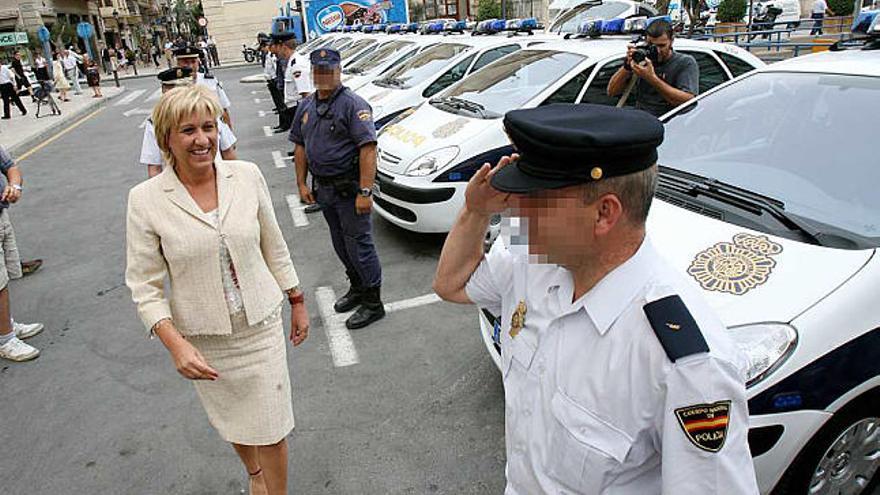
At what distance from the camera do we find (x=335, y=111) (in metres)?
3.90

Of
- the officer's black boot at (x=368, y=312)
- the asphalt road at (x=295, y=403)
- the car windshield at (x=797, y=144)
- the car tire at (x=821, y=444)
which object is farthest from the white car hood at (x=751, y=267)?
the officer's black boot at (x=368, y=312)

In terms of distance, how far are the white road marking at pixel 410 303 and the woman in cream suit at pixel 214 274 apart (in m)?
2.03

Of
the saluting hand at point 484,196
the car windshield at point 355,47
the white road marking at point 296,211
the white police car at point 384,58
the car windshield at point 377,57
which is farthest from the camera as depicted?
the car windshield at point 355,47

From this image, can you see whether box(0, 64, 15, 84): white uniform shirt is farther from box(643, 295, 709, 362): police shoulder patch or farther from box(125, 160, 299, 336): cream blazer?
box(643, 295, 709, 362): police shoulder patch

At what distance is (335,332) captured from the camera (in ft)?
13.8

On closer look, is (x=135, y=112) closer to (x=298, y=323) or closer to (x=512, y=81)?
(x=512, y=81)

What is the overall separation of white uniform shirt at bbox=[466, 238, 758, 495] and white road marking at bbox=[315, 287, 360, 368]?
257 centimetres

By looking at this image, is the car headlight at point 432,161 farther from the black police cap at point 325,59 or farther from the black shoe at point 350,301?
the black police cap at point 325,59

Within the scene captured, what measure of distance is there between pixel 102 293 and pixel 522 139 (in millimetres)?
5063

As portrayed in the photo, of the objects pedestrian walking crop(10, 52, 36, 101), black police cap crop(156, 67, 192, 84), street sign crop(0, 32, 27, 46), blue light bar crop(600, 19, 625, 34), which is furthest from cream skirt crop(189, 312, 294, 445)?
street sign crop(0, 32, 27, 46)

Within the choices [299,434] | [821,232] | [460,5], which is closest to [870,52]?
[821,232]

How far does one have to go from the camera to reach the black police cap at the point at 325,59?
3.87 meters

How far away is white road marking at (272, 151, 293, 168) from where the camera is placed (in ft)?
31.2

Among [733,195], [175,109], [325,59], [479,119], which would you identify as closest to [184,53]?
[325,59]
